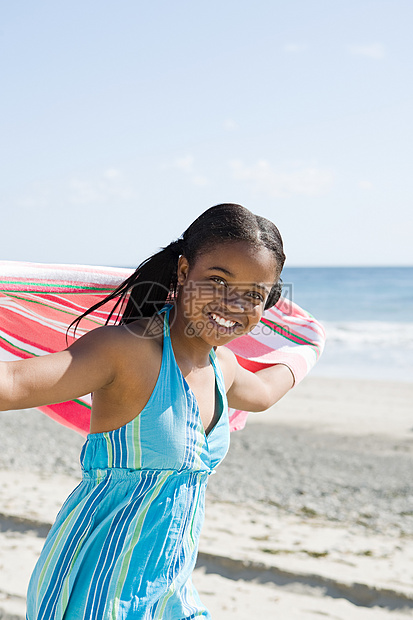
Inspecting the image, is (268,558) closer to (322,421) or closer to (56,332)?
(56,332)

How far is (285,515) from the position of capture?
5332 millimetres

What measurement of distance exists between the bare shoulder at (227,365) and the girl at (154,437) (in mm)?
166

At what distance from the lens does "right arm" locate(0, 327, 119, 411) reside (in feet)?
4.39

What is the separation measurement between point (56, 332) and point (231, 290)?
3.12 ft

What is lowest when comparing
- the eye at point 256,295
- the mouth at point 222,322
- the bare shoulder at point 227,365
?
the bare shoulder at point 227,365

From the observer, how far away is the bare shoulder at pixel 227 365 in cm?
205

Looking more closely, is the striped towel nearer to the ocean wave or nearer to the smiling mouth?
the smiling mouth

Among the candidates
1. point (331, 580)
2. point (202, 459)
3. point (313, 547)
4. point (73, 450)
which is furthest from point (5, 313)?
point (73, 450)

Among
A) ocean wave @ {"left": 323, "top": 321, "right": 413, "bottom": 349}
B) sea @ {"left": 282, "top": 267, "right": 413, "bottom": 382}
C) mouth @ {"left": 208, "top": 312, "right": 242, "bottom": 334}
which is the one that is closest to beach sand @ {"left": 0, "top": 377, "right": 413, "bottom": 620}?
sea @ {"left": 282, "top": 267, "right": 413, "bottom": 382}

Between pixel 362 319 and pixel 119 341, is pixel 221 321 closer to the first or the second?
pixel 119 341

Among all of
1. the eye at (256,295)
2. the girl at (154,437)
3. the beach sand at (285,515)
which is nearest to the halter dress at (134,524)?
the girl at (154,437)

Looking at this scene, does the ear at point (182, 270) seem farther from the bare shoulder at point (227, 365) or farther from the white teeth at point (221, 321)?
the bare shoulder at point (227, 365)

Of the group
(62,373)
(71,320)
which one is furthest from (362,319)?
(62,373)

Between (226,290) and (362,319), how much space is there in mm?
28732
